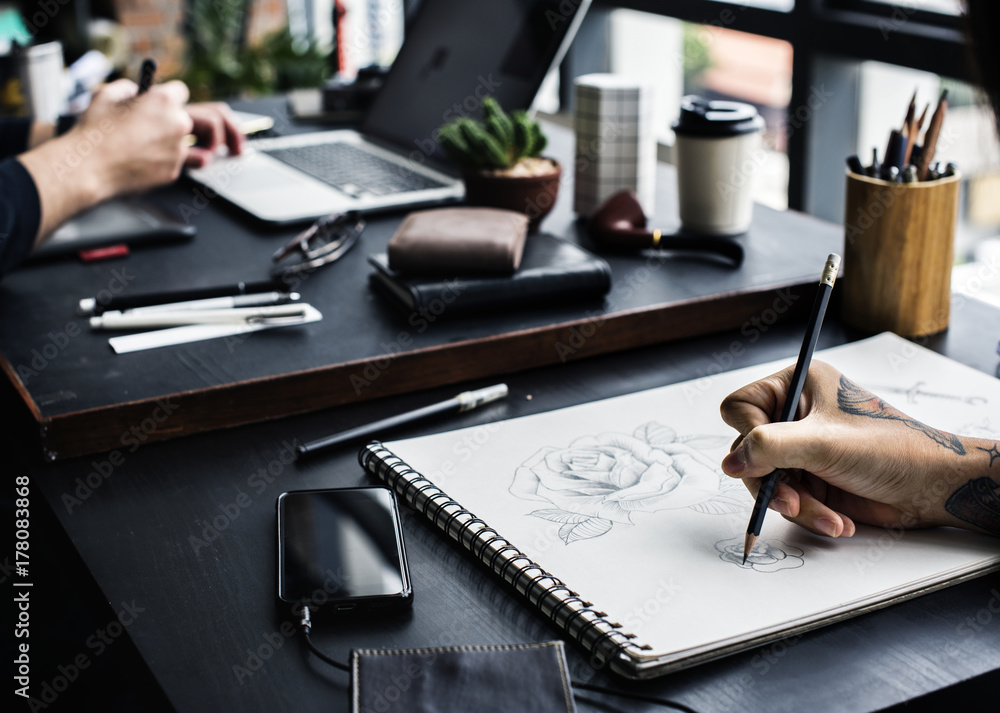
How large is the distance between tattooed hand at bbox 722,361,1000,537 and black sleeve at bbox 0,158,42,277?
86cm

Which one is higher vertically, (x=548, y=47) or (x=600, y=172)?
(x=548, y=47)

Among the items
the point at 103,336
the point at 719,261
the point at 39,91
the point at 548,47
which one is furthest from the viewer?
the point at 39,91

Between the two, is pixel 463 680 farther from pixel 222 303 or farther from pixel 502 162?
pixel 502 162

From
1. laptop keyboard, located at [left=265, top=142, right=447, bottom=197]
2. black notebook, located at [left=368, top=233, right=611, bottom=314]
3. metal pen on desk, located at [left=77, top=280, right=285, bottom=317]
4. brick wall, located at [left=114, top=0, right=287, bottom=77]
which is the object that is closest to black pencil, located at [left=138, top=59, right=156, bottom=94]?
laptop keyboard, located at [left=265, top=142, right=447, bottom=197]

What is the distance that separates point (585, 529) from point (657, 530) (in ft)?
0.17

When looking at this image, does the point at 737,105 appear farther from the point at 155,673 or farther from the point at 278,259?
the point at 155,673

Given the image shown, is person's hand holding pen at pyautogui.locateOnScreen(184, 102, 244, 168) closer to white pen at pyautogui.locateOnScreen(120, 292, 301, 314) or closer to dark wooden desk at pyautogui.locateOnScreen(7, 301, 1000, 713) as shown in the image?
white pen at pyautogui.locateOnScreen(120, 292, 301, 314)

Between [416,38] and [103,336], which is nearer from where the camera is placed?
[103,336]

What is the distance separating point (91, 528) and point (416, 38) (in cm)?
132

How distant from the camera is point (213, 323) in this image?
103 cm

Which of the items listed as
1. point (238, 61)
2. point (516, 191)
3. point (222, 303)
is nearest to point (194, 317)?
point (222, 303)

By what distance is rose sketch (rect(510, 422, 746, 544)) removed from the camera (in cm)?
72

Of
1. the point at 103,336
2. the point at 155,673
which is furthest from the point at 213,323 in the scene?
the point at 155,673
